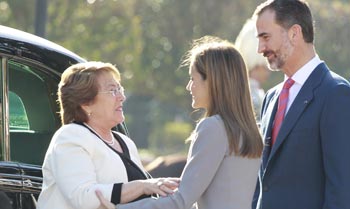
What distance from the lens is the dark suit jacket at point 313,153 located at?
4.28 m

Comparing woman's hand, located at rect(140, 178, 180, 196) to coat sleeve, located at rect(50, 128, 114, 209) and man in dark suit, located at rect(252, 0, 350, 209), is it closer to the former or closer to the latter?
coat sleeve, located at rect(50, 128, 114, 209)

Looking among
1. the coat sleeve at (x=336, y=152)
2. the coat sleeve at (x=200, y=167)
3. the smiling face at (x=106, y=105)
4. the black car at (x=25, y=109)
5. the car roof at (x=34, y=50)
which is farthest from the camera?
the car roof at (x=34, y=50)

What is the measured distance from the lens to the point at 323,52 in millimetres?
23094

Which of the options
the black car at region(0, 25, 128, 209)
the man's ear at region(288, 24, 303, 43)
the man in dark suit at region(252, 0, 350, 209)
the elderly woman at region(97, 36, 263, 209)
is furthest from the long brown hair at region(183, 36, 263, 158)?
the black car at region(0, 25, 128, 209)

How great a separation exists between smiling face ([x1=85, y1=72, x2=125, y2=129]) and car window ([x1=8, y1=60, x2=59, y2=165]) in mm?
646

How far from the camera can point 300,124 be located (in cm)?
439

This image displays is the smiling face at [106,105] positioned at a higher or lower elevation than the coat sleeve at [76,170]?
higher

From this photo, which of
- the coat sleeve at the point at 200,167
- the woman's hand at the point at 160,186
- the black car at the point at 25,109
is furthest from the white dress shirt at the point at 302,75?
the black car at the point at 25,109

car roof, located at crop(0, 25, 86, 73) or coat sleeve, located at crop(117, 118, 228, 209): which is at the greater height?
car roof, located at crop(0, 25, 86, 73)

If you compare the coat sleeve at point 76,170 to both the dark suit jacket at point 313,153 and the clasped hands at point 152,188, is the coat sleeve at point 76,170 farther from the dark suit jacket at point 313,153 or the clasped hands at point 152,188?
the dark suit jacket at point 313,153

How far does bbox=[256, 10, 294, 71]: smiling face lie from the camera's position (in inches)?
179

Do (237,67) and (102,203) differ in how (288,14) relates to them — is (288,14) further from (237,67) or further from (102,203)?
(102,203)

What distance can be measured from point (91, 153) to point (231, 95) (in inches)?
27.0

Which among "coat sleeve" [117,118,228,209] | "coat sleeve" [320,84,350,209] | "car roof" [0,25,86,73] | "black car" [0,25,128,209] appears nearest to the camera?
"coat sleeve" [320,84,350,209]
